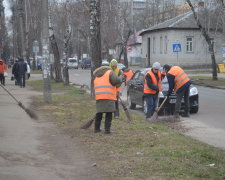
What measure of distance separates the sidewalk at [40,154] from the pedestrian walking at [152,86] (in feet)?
9.17

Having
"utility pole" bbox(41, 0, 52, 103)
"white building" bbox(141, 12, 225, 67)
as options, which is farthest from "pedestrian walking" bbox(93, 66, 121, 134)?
"white building" bbox(141, 12, 225, 67)

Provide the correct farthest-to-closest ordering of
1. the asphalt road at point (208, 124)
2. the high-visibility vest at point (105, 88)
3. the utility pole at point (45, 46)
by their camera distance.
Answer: the utility pole at point (45, 46) → the asphalt road at point (208, 124) → the high-visibility vest at point (105, 88)

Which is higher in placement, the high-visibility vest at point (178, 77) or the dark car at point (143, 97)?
the high-visibility vest at point (178, 77)

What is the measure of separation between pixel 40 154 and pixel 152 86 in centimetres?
487

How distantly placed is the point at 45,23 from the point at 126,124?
23.3 feet

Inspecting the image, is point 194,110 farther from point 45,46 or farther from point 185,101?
point 45,46

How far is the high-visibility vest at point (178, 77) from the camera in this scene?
12398 mm

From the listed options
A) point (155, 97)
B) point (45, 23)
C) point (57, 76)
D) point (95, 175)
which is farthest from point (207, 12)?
point (95, 175)

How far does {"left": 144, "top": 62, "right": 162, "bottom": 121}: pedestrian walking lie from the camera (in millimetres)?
11883

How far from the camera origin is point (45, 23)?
53.9ft

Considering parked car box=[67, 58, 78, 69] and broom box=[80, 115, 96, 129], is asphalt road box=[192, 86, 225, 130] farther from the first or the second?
parked car box=[67, 58, 78, 69]

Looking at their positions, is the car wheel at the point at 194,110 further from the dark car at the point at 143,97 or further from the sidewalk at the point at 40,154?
the sidewalk at the point at 40,154

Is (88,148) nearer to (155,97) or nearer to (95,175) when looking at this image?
(95,175)

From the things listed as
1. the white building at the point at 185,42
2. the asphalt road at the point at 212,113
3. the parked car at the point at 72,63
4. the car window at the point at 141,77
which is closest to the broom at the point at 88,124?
the asphalt road at the point at 212,113
